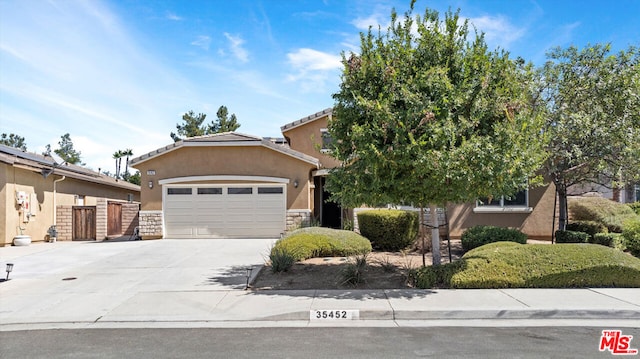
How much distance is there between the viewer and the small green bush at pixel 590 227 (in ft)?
52.3

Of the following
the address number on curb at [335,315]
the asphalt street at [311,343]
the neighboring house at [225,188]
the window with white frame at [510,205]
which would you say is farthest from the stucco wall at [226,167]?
the asphalt street at [311,343]

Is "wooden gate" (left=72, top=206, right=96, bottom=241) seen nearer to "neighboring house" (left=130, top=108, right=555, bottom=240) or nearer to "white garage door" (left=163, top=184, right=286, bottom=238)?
"neighboring house" (left=130, top=108, right=555, bottom=240)

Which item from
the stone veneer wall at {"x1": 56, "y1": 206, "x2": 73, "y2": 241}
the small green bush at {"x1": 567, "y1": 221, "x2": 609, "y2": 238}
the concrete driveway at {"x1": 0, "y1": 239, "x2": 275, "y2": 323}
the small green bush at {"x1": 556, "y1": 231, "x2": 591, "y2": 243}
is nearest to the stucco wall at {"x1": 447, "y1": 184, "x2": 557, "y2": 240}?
the small green bush at {"x1": 567, "y1": 221, "x2": 609, "y2": 238}

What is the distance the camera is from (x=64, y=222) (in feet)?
67.8

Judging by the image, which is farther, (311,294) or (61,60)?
(61,60)

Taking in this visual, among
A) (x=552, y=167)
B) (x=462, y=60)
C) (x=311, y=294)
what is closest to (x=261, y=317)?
(x=311, y=294)

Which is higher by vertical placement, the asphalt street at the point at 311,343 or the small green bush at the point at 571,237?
the small green bush at the point at 571,237

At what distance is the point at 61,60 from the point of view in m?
14.3

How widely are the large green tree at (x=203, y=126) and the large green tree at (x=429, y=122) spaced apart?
104 ft

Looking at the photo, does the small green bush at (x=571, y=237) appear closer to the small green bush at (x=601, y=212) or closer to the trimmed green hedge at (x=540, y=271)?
the small green bush at (x=601, y=212)

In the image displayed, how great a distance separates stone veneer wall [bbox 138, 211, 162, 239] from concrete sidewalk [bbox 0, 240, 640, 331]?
7.53 meters

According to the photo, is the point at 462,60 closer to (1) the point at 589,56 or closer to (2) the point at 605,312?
(2) the point at 605,312

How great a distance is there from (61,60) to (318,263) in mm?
10289
